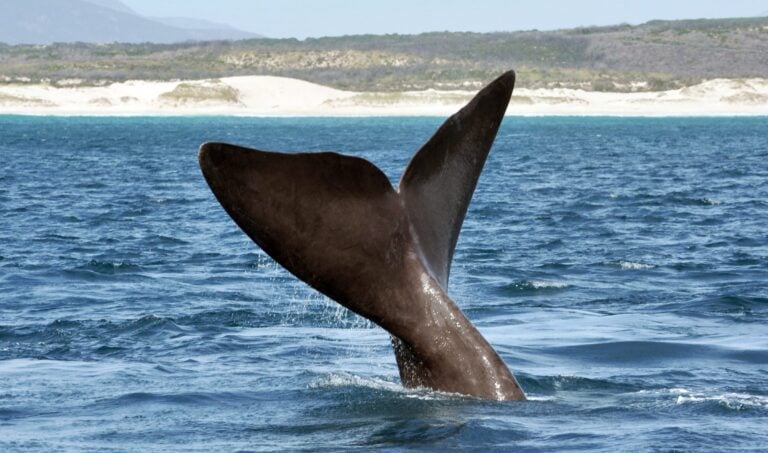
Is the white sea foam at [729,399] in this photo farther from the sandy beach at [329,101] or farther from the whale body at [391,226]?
the sandy beach at [329,101]

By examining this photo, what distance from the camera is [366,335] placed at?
1173 centimetres

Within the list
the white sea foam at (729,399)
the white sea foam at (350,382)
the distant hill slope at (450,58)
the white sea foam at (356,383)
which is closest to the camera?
the white sea foam at (729,399)

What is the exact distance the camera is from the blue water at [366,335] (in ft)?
24.7

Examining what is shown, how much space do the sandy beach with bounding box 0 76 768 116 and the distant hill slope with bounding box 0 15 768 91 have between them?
9444 millimetres

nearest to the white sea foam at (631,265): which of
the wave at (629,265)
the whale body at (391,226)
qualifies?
the wave at (629,265)

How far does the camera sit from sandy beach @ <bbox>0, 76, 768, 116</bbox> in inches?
4673

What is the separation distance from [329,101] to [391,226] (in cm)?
11893

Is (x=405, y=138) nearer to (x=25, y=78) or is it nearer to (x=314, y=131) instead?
(x=314, y=131)

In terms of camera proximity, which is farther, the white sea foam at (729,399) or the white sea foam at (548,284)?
the white sea foam at (548,284)

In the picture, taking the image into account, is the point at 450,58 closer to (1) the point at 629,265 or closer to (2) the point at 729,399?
(1) the point at 629,265

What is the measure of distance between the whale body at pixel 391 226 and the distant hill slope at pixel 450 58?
12980 cm

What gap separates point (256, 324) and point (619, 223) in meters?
12.3

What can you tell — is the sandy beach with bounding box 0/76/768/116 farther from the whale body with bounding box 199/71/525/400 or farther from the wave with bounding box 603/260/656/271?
the whale body with bounding box 199/71/525/400

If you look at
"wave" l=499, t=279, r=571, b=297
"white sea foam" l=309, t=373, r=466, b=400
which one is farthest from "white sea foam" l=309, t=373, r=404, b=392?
"wave" l=499, t=279, r=571, b=297
